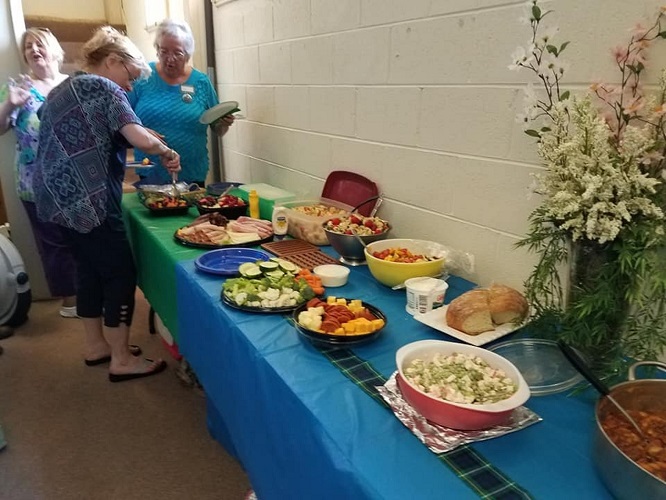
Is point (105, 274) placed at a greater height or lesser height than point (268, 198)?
lesser

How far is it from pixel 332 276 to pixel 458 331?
431 mm

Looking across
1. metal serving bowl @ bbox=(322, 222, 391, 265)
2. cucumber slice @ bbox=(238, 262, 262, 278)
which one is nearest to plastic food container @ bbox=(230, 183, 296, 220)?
metal serving bowl @ bbox=(322, 222, 391, 265)

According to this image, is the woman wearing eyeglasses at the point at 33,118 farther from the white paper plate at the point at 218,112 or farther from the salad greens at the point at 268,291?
the salad greens at the point at 268,291

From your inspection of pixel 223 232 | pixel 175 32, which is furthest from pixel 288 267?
pixel 175 32

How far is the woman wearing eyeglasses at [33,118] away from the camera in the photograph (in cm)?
258

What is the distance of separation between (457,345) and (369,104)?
1.10 metres

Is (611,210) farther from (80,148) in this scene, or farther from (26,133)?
(26,133)

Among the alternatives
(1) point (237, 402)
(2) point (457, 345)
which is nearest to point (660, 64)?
(2) point (457, 345)

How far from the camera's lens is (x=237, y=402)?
4.00 feet

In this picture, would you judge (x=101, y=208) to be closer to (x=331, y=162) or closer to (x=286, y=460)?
(x=331, y=162)

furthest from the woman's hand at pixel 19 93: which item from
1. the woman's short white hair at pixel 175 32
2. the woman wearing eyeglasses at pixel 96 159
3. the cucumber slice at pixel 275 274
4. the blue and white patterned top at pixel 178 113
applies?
the cucumber slice at pixel 275 274

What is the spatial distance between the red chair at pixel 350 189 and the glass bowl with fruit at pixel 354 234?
6.6 inches

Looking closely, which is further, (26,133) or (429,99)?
(26,133)

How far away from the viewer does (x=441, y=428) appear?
32.1 inches
